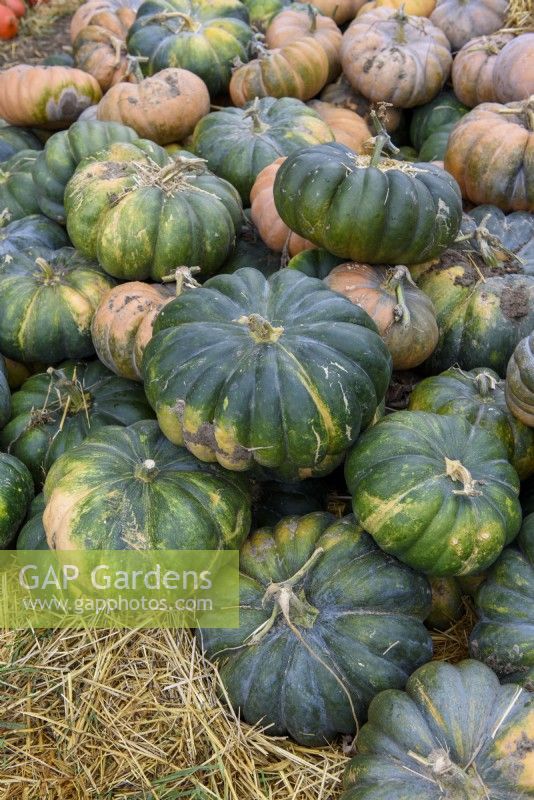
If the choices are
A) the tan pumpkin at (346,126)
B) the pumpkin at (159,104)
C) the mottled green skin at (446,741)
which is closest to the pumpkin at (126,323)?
the pumpkin at (159,104)

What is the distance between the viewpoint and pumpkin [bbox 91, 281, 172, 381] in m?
3.25

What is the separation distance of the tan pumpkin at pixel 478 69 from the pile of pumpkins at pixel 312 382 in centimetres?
2

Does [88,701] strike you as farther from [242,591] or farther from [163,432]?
[163,432]

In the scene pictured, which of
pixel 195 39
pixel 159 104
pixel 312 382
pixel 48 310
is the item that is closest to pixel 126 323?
pixel 48 310

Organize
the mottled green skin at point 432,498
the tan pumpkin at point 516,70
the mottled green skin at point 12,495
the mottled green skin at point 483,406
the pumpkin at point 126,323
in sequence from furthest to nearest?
1. the tan pumpkin at point 516,70
2. the pumpkin at point 126,323
3. the mottled green skin at point 12,495
4. the mottled green skin at point 483,406
5. the mottled green skin at point 432,498

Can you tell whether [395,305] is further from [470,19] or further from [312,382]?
[470,19]

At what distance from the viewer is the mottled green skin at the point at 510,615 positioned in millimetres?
2434

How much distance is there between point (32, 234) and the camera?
4109 millimetres

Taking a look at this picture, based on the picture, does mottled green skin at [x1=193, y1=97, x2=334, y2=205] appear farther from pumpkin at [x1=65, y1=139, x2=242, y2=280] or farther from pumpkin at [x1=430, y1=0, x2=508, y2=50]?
pumpkin at [x1=430, y1=0, x2=508, y2=50]

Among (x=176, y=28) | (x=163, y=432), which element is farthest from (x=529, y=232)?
(x=176, y=28)

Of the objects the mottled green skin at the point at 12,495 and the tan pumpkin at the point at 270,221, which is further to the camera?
the tan pumpkin at the point at 270,221

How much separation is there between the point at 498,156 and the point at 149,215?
1.81 metres

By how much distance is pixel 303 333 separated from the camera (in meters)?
2.62

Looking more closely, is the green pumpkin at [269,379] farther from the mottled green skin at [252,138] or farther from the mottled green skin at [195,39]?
the mottled green skin at [195,39]
